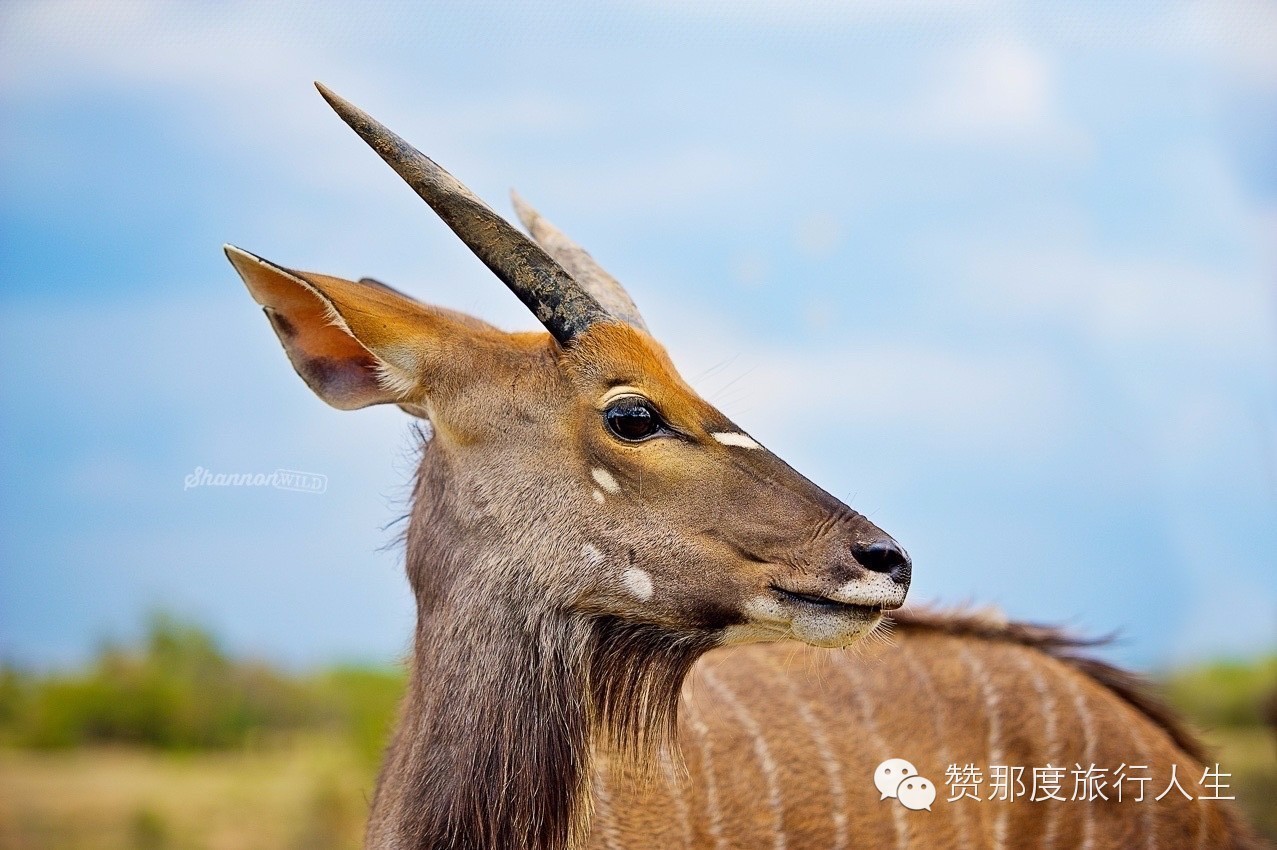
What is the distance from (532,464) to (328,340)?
1.84 ft

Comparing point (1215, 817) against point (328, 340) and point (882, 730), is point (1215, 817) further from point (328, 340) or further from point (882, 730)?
point (328, 340)

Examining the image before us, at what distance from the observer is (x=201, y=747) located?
22.0 ft

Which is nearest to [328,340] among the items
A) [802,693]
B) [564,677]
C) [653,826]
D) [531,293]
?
[531,293]

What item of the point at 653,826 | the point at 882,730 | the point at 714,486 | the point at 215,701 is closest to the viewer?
the point at 714,486

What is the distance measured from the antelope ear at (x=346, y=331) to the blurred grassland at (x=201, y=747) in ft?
12.3

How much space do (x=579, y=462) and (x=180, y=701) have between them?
4777mm

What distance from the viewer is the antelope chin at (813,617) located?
2559 mm

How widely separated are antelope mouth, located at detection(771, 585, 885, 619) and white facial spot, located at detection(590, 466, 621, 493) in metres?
0.40

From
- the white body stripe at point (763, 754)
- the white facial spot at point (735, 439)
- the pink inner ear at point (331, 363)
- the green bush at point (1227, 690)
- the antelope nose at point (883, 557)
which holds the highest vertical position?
the green bush at point (1227, 690)

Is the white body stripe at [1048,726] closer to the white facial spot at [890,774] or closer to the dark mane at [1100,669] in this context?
the dark mane at [1100,669]

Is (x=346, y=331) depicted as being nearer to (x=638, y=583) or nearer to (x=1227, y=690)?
(x=638, y=583)

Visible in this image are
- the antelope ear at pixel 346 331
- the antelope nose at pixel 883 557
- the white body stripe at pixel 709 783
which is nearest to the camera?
the antelope nose at pixel 883 557

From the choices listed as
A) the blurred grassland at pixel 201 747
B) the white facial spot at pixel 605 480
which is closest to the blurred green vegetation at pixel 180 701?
the blurred grassland at pixel 201 747

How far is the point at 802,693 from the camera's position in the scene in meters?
3.83
